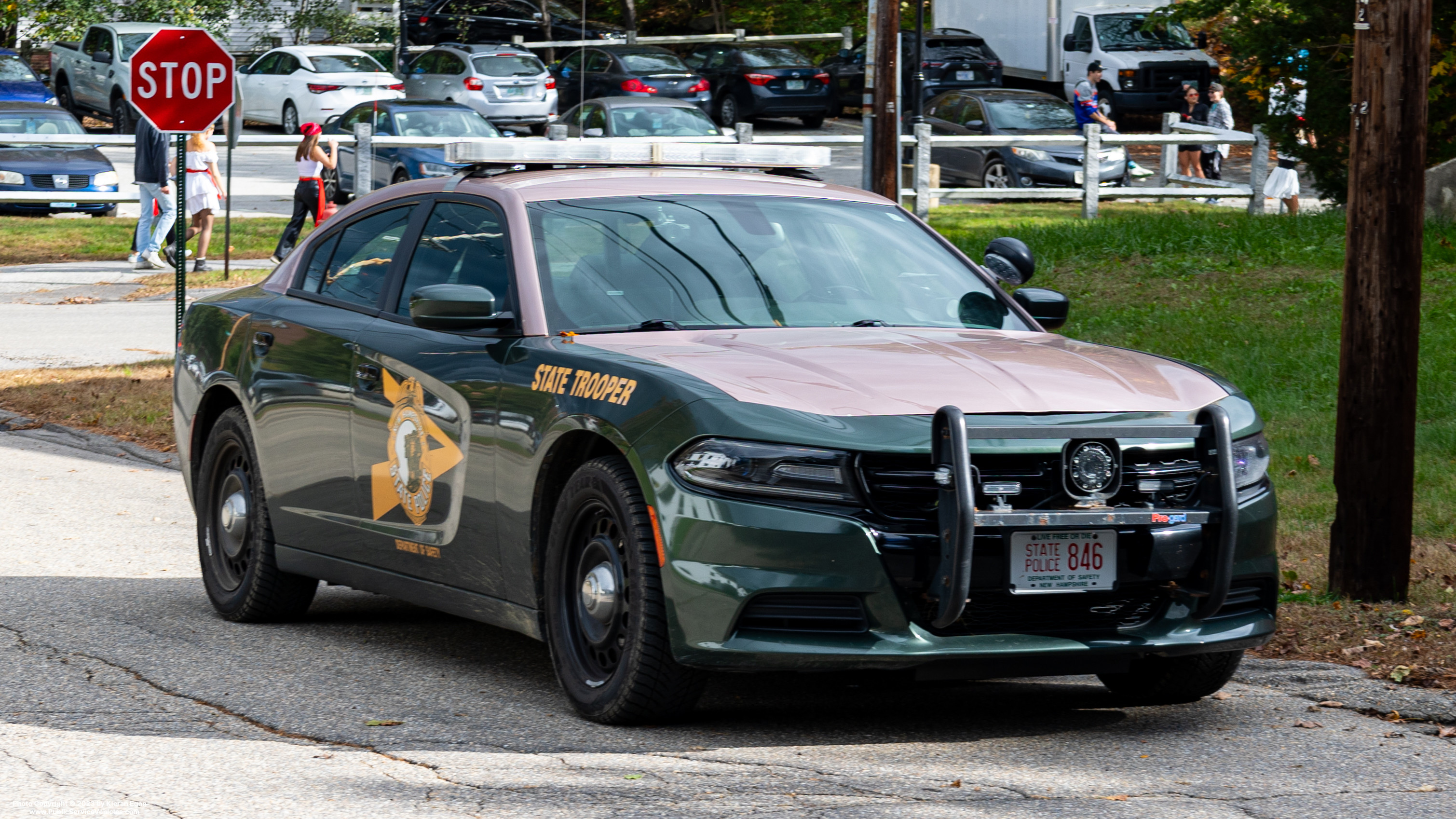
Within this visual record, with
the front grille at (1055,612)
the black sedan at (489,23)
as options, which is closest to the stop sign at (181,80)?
the front grille at (1055,612)

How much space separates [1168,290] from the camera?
1570 centimetres

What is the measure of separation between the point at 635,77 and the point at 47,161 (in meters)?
15.6

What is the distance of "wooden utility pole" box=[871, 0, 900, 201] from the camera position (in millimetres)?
17719

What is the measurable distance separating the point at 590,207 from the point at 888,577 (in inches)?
75.9

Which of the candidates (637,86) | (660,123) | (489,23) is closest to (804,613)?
(660,123)

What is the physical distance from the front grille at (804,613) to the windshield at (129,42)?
36.8m

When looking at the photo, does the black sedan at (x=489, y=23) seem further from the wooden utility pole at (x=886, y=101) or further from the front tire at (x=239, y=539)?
the front tire at (x=239, y=539)

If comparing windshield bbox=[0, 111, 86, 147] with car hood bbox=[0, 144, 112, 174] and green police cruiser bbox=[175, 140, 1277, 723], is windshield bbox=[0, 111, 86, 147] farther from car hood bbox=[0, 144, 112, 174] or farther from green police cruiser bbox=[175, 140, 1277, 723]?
green police cruiser bbox=[175, 140, 1277, 723]

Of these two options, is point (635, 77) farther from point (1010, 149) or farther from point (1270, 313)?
point (1270, 313)

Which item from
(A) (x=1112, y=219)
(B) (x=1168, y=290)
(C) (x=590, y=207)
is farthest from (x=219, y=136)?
(C) (x=590, y=207)

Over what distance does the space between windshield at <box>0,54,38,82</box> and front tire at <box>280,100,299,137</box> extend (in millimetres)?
4633

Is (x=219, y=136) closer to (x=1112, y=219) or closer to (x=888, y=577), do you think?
(x=1112, y=219)

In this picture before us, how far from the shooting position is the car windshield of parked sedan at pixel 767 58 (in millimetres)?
42500

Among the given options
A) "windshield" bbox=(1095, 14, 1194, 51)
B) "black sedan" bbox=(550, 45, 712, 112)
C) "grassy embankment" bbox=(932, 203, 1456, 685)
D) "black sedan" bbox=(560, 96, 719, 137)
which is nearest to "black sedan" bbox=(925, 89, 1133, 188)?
"black sedan" bbox=(560, 96, 719, 137)
